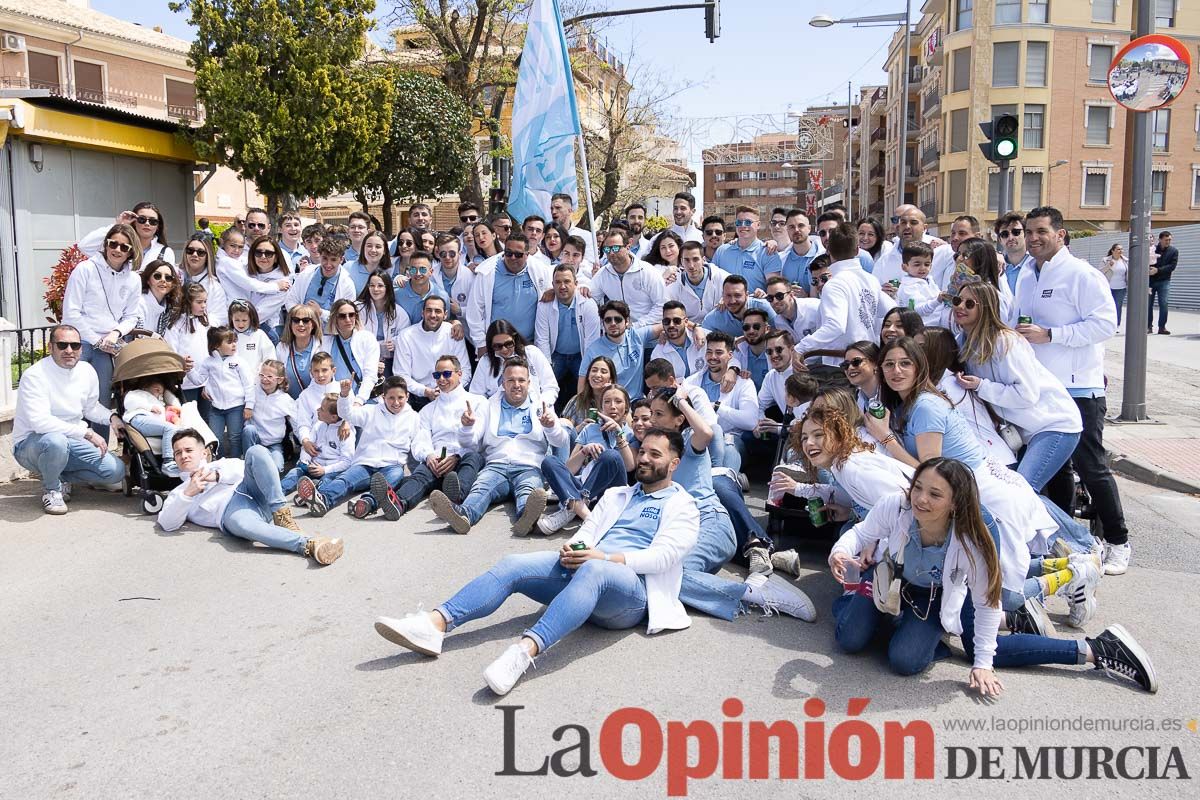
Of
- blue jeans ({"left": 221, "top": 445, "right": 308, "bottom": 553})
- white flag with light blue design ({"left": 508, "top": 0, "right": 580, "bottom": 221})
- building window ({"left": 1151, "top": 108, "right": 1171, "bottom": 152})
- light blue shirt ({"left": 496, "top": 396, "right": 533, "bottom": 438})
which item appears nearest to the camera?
blue jeans ({"left": 221, "top": 445, "right": 308, "bottom": 553})

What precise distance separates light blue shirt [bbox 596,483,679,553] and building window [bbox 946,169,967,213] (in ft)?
168

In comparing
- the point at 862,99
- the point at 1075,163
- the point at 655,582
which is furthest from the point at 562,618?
the point at 862,99

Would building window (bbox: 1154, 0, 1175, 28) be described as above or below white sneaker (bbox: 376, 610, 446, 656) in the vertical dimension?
above

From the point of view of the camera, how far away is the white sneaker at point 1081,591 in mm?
5203

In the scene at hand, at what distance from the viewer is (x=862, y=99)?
86312 mm

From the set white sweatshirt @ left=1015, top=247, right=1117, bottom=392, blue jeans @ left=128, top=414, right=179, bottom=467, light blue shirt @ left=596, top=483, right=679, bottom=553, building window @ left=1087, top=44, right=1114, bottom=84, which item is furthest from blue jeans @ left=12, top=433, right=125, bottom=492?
building window @ left=1087, top=44, right=1114, bottom=84

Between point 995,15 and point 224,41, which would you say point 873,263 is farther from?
point 995,15

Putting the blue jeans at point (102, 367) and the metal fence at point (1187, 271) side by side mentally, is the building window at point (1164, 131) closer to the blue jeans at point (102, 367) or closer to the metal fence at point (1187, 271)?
the metal fence at point (1187, 271)

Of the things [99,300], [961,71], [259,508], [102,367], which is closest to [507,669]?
[259,508]

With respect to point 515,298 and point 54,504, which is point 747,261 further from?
point 54,504

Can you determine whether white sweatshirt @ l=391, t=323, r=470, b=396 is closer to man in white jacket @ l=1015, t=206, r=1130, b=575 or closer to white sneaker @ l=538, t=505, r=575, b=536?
white sneaker @ l=538, t=505, r=575, b=536

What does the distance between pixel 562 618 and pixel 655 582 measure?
0.68 m

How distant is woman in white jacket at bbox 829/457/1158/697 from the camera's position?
4.33 metres

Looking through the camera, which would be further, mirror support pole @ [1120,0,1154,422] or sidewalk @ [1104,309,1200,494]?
mirror support pole @ [1120,0,1154,422]
